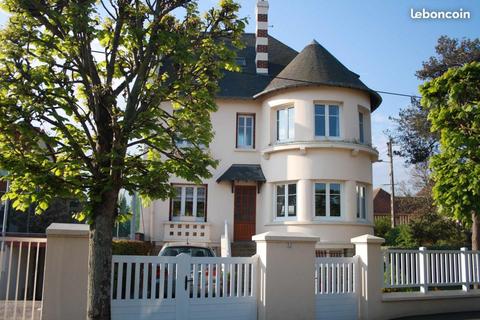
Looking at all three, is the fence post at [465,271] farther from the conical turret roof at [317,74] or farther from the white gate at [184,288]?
the conical turret roof at [317,74]

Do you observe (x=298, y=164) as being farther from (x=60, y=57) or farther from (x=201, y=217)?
(x=60, y=57)

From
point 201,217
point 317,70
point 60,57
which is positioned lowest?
point 201,217

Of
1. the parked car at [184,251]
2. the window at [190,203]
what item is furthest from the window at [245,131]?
the parked car at [184,251]

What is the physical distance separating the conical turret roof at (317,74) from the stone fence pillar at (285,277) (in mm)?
11716

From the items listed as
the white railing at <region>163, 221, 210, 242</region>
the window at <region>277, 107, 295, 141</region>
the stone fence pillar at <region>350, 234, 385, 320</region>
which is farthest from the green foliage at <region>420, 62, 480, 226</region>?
the white railing at <region>163, 221, 210, 242</region>

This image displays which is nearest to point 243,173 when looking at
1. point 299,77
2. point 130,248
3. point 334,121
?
point 334,121

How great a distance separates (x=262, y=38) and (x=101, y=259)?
63.4ft

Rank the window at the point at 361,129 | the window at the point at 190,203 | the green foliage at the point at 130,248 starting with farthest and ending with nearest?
1. the window at the point at 190,203
2. the window at the point at 361,129
3. the green foliage at the point at 130,248

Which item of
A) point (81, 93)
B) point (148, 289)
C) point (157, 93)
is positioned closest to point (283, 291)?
point (148, 289)

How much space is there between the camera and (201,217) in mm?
21812

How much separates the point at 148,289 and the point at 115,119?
3.25 meters

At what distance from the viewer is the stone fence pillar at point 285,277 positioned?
9062 mm

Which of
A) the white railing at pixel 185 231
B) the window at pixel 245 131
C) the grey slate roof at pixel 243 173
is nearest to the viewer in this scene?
the white railing at pixel 185 231

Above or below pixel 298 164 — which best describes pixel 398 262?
below
